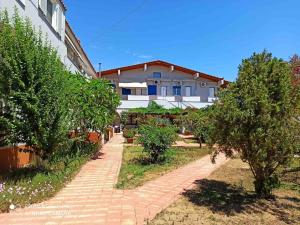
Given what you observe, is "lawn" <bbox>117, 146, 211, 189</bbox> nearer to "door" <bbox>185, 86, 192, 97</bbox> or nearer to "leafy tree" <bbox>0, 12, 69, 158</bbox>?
"leafy tree" <bbox>0, 12, 69, 158</bbox>

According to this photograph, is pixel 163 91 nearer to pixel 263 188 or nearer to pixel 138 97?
pixel 138 97

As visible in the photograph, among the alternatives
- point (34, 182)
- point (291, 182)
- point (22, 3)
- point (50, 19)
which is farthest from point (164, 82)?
point (34, 182)

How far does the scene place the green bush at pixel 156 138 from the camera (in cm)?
1330

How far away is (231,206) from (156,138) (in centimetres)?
621

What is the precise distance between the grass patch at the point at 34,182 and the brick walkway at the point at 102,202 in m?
0.24

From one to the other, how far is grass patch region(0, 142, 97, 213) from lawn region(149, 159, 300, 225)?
3041mm

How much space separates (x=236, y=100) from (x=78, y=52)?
20.2 metres

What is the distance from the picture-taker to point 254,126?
721 centimetres

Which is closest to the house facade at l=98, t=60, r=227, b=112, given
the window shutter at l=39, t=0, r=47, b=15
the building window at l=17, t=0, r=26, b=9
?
the window shutter at l=39, t=0, r=47, b=15

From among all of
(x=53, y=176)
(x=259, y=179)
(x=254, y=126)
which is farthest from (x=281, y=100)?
(x=53, y=176)

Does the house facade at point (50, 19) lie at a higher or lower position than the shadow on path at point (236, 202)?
higher

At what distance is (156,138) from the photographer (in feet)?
43.8

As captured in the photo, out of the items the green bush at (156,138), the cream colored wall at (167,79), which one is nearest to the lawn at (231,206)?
the green bush at (156,138)

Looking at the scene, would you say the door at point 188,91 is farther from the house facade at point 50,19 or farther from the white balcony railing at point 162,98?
the house facade at point 50,19
